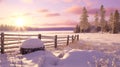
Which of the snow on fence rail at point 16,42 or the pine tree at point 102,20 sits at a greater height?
the pine tree at point 102,20

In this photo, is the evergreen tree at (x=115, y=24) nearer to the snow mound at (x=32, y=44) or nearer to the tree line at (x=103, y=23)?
the tree line at (x=103, y=23)

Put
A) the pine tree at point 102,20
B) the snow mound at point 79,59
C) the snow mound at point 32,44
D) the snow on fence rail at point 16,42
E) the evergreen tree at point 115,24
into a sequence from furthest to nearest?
the pine tree at point 102,20, the evergreen tree at point 115,24, the snow on fence rail at point 16,42, the snow mound at point 32,44, the snow mound at point 79,59

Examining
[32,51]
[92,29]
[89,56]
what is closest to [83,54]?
[89,56]

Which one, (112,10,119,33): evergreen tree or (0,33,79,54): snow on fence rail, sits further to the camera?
(112,10,119,33): evergreen tree

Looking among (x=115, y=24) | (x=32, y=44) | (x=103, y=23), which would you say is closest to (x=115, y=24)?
(x=115, y=24)

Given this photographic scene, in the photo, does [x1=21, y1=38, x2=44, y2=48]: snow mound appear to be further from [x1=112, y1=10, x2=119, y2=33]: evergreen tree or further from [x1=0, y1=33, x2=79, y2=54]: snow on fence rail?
[x1=112, y1=10, x2=119, y2=33]: evergreen tree

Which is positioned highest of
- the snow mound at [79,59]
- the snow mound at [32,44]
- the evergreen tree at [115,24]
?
the evergreen tree at [115,24]

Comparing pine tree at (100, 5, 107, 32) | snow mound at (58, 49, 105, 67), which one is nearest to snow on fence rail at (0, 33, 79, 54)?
snow mound at (58, 49, 105, 67)

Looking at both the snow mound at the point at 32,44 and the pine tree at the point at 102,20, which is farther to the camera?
the pine tree at the point at 102,20

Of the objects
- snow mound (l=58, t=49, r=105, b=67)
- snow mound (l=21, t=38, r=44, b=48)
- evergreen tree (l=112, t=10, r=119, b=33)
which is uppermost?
evergreen tree (l=112, t=10, r=119, b=33)

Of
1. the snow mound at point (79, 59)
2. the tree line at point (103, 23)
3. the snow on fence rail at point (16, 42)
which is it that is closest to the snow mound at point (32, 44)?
the snow on fence rail at point (16, 42)

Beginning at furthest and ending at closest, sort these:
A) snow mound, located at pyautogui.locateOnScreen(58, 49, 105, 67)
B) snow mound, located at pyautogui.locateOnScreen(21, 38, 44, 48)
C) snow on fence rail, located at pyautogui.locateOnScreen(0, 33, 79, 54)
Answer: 1. snow on fence rail, located at pyautogui.locateOnScreen(0, 33, 79, 54)
2. snow mound, located at pyautogui.locateOnScreen(21, 38, 44, 48)
3. snow mound, located at pyautogui.locateOnScreen(58, 49, 105, 67)

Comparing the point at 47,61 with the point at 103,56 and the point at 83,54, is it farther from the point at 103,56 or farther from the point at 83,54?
the point at 103,56

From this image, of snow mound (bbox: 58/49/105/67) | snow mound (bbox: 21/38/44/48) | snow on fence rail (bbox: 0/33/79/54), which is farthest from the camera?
snow on fence rail (bbox: 0/33/79/54)
